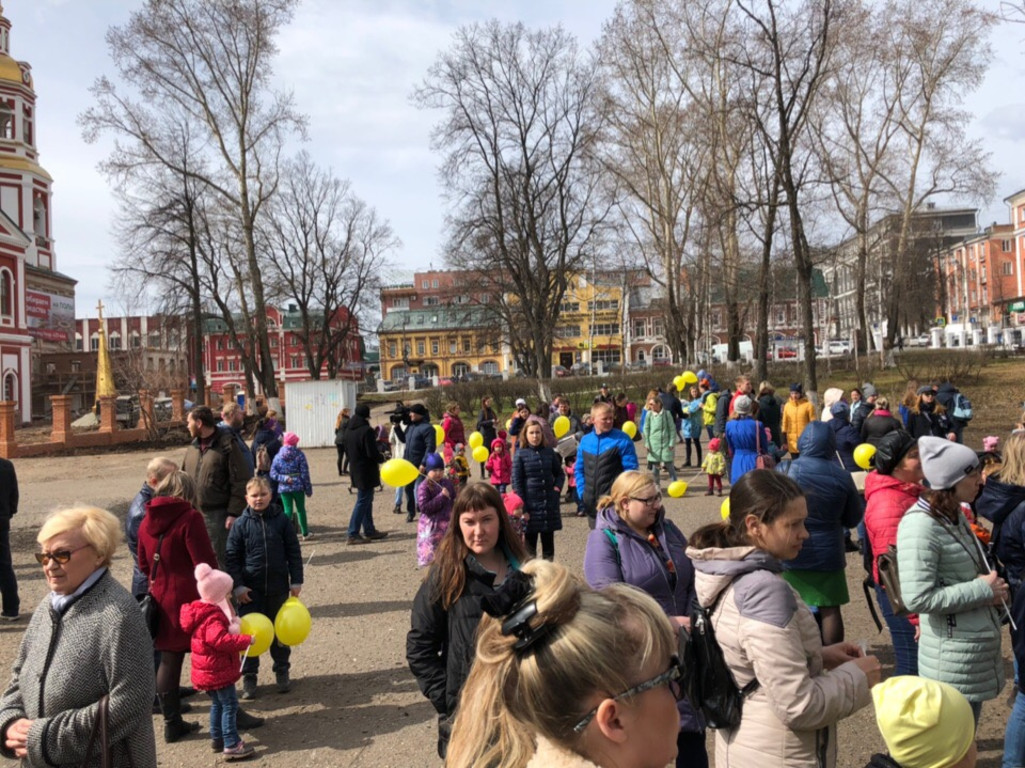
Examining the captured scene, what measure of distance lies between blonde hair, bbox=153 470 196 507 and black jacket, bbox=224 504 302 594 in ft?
2.12

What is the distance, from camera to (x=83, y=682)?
293 cm

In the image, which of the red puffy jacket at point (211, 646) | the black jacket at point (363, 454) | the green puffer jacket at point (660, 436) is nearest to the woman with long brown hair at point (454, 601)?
the red puffy jacket at point (211, 646)

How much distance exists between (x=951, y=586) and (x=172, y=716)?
4.60m

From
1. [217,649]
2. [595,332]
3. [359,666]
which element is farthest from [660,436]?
[595,332]

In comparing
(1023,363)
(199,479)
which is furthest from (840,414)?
(1023,363)

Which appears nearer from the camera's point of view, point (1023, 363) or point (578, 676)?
point (578, 676)

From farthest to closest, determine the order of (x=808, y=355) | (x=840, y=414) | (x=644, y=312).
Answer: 1. (x=644, y=312)
2. (x=808, y=355)
3. (x=840, y=414)

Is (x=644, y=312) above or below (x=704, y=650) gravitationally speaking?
above

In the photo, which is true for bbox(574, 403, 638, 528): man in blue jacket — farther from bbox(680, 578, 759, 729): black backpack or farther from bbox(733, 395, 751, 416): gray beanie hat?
bbox(680, 578, 759, 729): black backpack

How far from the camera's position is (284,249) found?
1857 inches

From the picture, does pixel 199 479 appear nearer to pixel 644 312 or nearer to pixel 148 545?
pixel 148 545

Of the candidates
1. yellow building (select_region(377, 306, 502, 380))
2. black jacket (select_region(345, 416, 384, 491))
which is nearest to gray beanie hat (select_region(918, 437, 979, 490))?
black jacket (select_region(345, 416, 384, 491))

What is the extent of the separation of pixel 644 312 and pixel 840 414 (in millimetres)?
87075

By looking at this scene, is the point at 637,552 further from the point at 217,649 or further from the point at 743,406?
the point at 743,406
